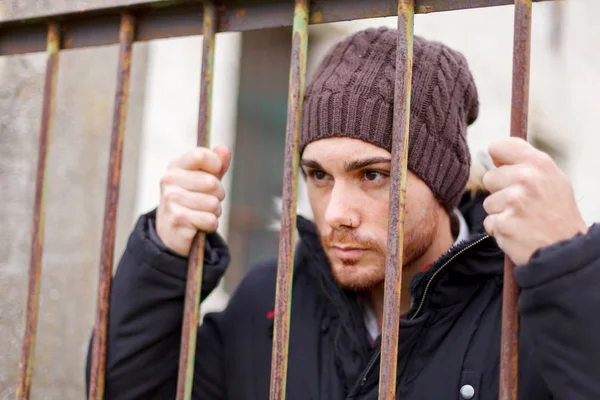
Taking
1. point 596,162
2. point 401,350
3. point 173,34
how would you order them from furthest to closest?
1. point 596,162
2. point 401,350
3. point 173,34

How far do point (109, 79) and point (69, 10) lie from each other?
1.31 metres

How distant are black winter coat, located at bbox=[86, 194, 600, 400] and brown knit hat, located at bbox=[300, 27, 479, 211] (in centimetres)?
20

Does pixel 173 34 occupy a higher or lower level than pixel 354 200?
higher

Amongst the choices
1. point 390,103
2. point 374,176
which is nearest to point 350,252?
point 374,176

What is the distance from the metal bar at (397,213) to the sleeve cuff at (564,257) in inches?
7.8

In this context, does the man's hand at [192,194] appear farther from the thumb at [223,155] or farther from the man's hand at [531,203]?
the man's hand at [531,203]

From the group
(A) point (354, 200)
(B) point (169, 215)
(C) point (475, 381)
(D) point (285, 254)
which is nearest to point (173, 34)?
(B) point (169, 215)

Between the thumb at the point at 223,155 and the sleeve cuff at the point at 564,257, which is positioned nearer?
the sleeve cuff at the point at 564,257

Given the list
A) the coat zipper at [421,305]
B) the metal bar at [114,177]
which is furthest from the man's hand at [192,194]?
the coat zipper at [421,305]

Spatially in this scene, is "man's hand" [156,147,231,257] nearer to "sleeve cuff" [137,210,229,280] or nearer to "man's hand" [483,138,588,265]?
"sleeve cuff" [137,210,229,280]

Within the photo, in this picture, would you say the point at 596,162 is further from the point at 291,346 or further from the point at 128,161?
the point at 291,346

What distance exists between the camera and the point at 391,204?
3.69 feet

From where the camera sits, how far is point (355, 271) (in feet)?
5.52

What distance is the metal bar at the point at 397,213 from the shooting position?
1100 mm
